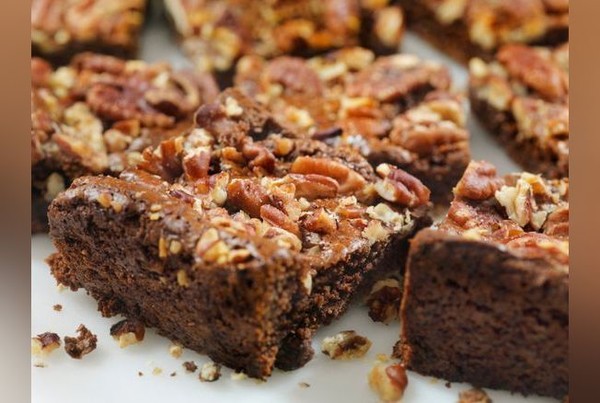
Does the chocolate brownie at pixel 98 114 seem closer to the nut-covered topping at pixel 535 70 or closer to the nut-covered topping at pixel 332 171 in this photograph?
the nut-covered topping at pixel 332 171

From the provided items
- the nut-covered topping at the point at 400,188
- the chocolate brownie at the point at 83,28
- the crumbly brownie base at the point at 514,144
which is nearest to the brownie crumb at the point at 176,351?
the nut-covered topping at the point at 400,188

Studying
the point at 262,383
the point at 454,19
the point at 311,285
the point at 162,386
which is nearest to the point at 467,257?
the point at 311,285

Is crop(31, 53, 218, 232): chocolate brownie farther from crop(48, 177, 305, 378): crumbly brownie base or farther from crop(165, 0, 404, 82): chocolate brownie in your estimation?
crop(48, 177, 305, 378): crumbly brownie base

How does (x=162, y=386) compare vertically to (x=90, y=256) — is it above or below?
below

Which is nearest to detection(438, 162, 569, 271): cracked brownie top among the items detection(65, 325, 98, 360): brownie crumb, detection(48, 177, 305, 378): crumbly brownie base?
detection(48, 177, 305, 378): crumbly brownie base

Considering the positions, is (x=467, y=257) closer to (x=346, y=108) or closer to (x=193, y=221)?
(x=193, y=221)
